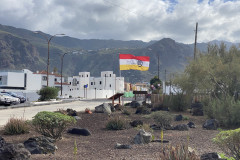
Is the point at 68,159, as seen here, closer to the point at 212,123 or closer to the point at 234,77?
the point at 212,123

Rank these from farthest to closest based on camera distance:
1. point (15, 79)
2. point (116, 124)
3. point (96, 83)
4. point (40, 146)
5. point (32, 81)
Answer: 1. point (96, 83)
2. point (32, 81)
3. point (15, 79)
4. point (116, 124)
5. point (40, 146)

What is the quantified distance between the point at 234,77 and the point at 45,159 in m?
17.9

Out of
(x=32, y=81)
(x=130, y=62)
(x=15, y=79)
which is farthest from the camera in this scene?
(x=32, y=81)

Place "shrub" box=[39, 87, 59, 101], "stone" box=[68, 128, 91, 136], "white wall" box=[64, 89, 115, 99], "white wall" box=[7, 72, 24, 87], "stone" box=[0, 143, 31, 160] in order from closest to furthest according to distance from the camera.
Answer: "stone" box=[0, 143, 31, 160] → "stone" box=[68, 128, 91, 136] → "shrub" box=[39, 87, 59, 101] → "white wall" box=[7, 72, 24, 87] → "white wall" box=[64, 89, 115, 99]

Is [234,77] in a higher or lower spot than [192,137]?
higher

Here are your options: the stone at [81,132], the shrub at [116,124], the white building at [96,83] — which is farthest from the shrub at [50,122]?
the white building at [96,83]

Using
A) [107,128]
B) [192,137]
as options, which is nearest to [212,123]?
[192,137]

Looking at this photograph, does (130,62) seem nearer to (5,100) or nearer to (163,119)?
(5,100)

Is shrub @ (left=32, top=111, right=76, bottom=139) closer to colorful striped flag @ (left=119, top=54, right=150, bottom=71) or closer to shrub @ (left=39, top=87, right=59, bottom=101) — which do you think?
colorful striped flag @ (left=119, top=54, right=150, bottom=71)

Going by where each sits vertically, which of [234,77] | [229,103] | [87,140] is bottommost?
[87,140]

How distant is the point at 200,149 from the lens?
844 centimetres

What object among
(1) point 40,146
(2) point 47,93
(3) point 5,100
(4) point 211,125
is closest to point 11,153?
(1) point 40,146

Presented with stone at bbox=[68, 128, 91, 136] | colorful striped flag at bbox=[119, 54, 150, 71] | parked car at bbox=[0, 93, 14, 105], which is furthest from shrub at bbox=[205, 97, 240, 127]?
parked car at bbox=[0, 93, 14, 105]

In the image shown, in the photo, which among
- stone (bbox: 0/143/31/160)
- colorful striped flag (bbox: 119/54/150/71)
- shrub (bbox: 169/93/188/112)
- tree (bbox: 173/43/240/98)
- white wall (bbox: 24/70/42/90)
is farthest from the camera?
white wall (bbox: 24/70/42/90)
